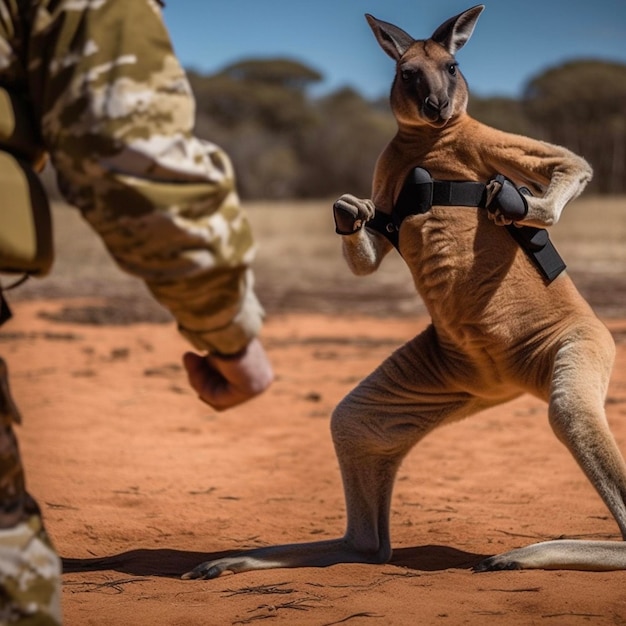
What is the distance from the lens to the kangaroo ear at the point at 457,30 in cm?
417

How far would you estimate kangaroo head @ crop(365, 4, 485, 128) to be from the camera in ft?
13.2

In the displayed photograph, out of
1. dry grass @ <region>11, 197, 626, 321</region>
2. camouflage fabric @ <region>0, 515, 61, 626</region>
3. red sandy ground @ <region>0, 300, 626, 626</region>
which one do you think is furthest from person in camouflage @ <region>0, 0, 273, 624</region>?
dry grass @ <region>11, 197, 626, 321</region>

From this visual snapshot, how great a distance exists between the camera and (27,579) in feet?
6.33

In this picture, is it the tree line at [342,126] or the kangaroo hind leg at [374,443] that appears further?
the tree line at [342,126]

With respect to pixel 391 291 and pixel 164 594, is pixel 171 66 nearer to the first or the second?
pixel 164 594

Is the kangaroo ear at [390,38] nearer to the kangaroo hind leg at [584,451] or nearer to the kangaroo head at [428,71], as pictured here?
the kangaroo head at [428,71]

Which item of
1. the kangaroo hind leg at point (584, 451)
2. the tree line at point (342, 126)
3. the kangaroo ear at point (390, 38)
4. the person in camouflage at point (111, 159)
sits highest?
the person in camouflage at point (111, 159)

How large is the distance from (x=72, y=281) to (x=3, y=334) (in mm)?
4985

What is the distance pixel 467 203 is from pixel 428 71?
1.70 ft

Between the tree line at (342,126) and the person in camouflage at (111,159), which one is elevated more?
the person in camouflage at (111,159)

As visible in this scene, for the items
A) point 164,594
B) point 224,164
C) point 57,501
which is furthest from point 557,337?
point 57,501

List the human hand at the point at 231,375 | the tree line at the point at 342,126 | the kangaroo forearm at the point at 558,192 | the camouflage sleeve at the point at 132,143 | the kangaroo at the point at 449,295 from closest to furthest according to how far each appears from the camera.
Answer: the camouflage sleeve at the point at 132,143 → the human hand at the point at 231,375 → the kangaroo forearm at the point at 558,192 → the kangaroo at the point at 449,295 → the tree line at the point at 342,126

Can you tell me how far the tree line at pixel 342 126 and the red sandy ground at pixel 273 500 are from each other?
899 inches

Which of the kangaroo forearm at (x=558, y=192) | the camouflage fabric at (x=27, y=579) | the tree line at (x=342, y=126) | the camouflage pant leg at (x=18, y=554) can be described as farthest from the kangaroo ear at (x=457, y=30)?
the tree line at (x=342, y=126)
